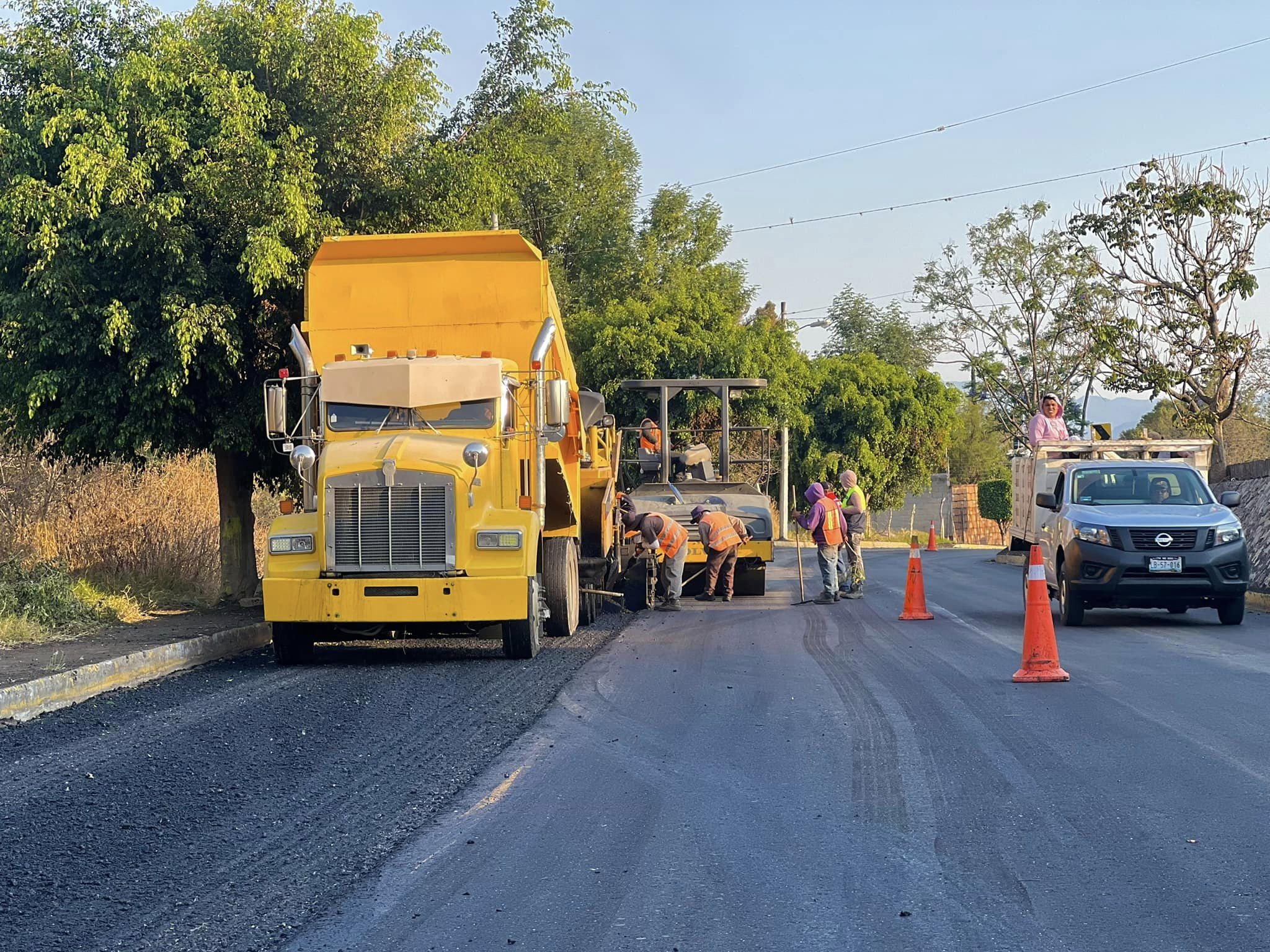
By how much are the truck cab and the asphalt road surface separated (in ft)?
10.3

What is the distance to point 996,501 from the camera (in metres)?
49.6

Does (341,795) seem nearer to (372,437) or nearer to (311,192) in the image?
(372,437)

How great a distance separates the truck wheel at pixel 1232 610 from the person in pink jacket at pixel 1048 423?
553cm

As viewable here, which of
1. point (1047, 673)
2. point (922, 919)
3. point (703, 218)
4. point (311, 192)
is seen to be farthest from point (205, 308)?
point (703, 218)

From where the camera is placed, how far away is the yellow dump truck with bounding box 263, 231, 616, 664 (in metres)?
12.0

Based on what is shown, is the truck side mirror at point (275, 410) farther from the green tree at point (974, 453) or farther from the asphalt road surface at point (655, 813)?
the green tree at point (974, 453)

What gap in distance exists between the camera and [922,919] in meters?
4.84

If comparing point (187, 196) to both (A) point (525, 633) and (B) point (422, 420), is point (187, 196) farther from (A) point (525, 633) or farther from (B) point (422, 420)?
(A) point (525, 633)

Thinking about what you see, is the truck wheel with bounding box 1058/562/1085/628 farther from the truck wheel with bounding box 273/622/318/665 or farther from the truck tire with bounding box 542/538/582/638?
the truck wheel with bounding box 273/622/318/665

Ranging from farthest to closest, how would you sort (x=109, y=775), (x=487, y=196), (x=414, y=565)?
(x=487, y=196), (x=414, y=565), (x=109, y=775)

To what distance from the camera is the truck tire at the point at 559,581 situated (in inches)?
531

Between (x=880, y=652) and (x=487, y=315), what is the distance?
16.1ft

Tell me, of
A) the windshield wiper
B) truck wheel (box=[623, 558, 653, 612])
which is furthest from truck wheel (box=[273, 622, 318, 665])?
truck wheel (box=[623, 558, 653, 612])

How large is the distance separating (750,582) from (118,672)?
1049 centimetres
